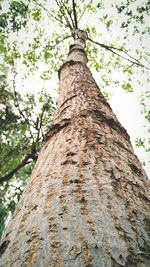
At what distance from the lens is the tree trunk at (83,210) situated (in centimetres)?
76

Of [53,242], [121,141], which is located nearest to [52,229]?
[53,242]

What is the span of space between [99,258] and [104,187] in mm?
365

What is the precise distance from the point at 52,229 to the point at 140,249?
327 mm

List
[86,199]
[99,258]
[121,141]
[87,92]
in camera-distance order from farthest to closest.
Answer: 1. [87,92]
2. [121,141]
3. [86,199]
4. [99,258]

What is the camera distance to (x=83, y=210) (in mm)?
923

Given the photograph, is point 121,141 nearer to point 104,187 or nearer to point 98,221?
point 104,187

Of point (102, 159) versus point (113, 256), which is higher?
point (102, 159)

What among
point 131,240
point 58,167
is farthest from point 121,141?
point 131,240

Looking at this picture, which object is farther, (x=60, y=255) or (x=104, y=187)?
(x=104, y=187)

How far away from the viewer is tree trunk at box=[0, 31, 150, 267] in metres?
0.76

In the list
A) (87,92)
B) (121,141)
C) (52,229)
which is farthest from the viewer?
(87,92)

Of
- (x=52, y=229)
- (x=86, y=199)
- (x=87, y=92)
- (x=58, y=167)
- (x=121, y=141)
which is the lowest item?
(x=52, y=229)

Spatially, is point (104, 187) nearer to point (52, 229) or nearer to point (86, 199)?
point (86, 199)

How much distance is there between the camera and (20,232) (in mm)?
930
